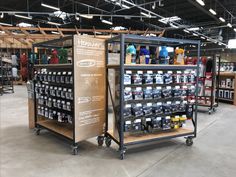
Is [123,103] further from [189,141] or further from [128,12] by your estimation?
[128,12]

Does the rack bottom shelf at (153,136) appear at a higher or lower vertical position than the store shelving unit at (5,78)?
lower

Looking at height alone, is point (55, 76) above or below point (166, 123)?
above

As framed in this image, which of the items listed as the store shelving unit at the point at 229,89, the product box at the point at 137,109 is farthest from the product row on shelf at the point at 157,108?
the store shelving unit at the point at 229,89

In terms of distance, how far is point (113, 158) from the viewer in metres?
3.16

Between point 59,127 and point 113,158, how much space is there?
139 centimetres

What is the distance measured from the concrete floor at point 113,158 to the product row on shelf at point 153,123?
33 centimetres

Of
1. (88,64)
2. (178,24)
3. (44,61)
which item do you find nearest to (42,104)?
(44,61)

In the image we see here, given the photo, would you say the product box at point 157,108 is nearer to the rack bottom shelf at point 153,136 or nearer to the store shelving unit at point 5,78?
the rack bottom shelf at point 153,136

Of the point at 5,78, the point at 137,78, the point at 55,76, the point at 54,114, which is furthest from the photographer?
the point at 5,78

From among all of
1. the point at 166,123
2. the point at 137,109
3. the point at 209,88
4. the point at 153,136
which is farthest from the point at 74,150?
the point at 209,88

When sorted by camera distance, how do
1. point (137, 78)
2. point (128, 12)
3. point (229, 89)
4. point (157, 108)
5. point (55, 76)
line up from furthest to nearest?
point (128, 12) < point (229, 89) < point (55, 76) < point (157, 108) < point (137, 78)

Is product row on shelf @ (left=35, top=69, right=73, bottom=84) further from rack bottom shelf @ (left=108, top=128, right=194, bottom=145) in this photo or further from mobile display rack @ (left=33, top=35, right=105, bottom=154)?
rack bottom shelf @ (left=108, top=128, right=194, bottom=145)

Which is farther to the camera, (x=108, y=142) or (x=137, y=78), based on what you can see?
(x=108, y=142)

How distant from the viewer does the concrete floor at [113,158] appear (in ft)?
9.00
